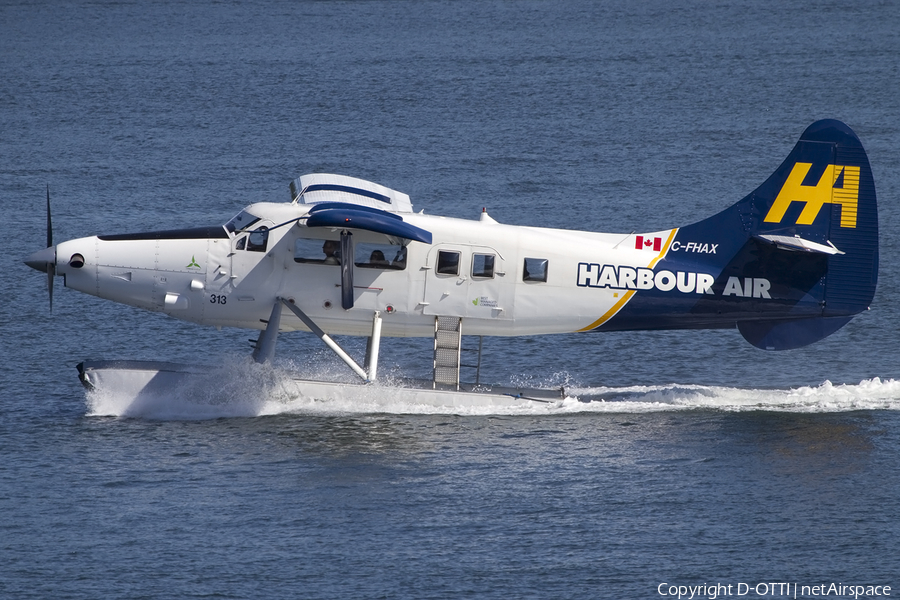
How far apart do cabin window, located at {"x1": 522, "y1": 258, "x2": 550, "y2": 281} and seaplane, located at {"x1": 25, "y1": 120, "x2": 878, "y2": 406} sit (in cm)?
4

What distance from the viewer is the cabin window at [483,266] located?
22328 mm

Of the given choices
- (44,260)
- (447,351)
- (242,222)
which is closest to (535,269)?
(447,351)

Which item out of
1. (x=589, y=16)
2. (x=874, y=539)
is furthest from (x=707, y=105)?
(x=874, y=539)

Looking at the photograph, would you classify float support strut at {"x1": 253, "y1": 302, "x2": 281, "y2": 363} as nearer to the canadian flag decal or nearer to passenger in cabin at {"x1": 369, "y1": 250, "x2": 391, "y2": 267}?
passenger in cabin at {"x1": 369, "y1": 250, "x2": 391, "y2": 267}

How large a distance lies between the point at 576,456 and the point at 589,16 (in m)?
67.2

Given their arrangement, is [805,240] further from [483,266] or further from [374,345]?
[374,345]

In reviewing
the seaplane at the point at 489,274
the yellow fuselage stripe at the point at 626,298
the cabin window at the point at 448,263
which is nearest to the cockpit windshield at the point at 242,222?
the seaplane at the point at 489,274

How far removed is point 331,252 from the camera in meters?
22.2

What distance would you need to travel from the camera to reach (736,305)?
22.7m

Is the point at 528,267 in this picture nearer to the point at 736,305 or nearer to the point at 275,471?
the point at 736,305

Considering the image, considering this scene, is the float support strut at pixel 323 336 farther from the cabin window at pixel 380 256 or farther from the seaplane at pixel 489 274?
the cabin window at pixel 380 256

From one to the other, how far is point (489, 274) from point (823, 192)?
20.7 feet

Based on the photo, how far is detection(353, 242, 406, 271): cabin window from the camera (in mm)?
22297

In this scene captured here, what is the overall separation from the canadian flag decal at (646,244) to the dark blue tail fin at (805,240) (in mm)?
477
